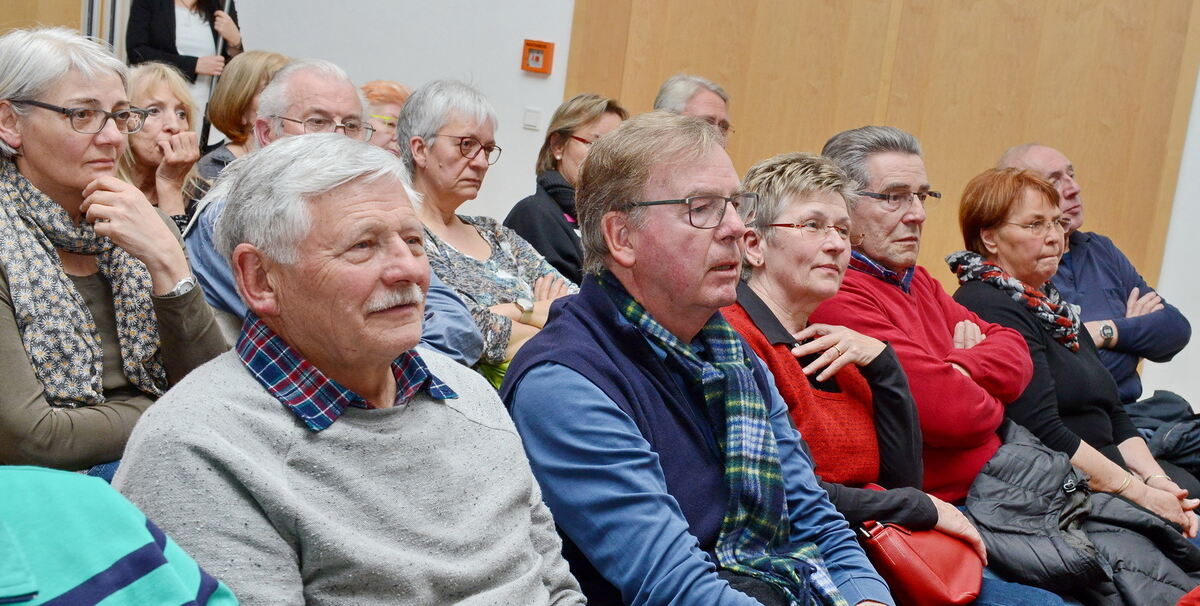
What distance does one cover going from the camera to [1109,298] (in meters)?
3.90

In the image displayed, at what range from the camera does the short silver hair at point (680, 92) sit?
164 inches

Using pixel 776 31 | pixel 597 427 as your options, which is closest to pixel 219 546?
pixel 597 427

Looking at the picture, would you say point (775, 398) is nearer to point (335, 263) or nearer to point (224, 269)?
point (335, 263)

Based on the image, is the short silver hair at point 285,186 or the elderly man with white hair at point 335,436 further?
the short silver hair at point 285,186

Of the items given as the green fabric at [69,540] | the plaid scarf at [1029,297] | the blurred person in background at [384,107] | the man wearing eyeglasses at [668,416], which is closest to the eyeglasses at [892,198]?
the plaid scarf at [1029,297]

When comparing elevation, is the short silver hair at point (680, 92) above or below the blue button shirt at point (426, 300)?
above

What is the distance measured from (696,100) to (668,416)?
98.8 inches

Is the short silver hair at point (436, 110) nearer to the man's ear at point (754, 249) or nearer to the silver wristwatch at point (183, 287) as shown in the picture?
the man's ear at point (754, 249)

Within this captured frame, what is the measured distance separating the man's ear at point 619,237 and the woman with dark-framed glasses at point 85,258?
0.71 meters

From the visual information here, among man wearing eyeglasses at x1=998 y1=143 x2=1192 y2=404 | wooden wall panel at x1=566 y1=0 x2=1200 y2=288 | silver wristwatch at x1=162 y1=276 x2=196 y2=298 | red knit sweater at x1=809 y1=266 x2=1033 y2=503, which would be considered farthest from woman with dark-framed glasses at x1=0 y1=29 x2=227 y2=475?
wooden wall panel at x1=566 y1=0 x2=1200 y2=288

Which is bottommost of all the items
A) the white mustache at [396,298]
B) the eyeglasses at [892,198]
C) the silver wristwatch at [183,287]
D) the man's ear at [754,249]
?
the silver wristwatch at [183,287]

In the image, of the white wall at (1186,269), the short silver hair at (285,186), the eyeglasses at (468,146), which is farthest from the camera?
the white wall at (1186,269)

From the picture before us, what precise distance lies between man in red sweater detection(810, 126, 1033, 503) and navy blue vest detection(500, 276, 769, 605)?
64cm

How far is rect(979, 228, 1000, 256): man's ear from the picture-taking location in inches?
130
